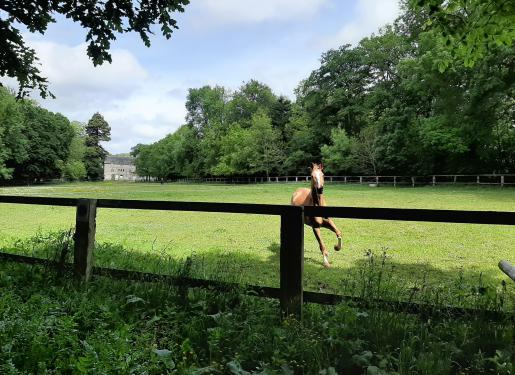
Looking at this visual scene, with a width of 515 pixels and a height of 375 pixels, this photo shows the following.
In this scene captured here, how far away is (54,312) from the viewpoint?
3.91 m

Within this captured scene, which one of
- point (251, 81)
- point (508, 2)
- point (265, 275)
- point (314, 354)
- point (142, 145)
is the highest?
point (251, 81)

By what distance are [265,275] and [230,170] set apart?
7129 cm

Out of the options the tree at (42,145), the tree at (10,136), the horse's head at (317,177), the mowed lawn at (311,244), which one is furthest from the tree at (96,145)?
the horse's head at (317,177)

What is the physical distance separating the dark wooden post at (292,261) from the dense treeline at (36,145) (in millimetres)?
63244

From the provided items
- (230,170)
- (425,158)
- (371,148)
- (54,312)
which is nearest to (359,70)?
(371,148)

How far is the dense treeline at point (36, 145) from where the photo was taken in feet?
214

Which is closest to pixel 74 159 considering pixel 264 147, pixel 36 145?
pixel 36 145

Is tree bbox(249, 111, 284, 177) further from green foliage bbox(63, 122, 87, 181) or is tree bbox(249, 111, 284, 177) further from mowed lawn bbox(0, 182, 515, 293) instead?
mowed lawn bbox(0, 182, 515, 293)

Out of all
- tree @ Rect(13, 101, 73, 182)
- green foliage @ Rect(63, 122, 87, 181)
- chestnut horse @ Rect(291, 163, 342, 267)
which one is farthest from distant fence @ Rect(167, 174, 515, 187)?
green foliage @ Rect(63, 122, 87, 181)

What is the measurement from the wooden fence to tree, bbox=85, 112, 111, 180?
12050cm

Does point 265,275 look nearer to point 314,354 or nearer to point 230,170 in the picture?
point 314,354

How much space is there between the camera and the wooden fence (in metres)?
3.56

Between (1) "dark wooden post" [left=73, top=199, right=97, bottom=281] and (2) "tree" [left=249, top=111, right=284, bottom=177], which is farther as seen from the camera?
(2) "tree" [left=249, top=111, right=284, bottom=177]

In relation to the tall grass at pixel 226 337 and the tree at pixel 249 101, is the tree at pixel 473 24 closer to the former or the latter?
the tall grass at pixel 226 337
